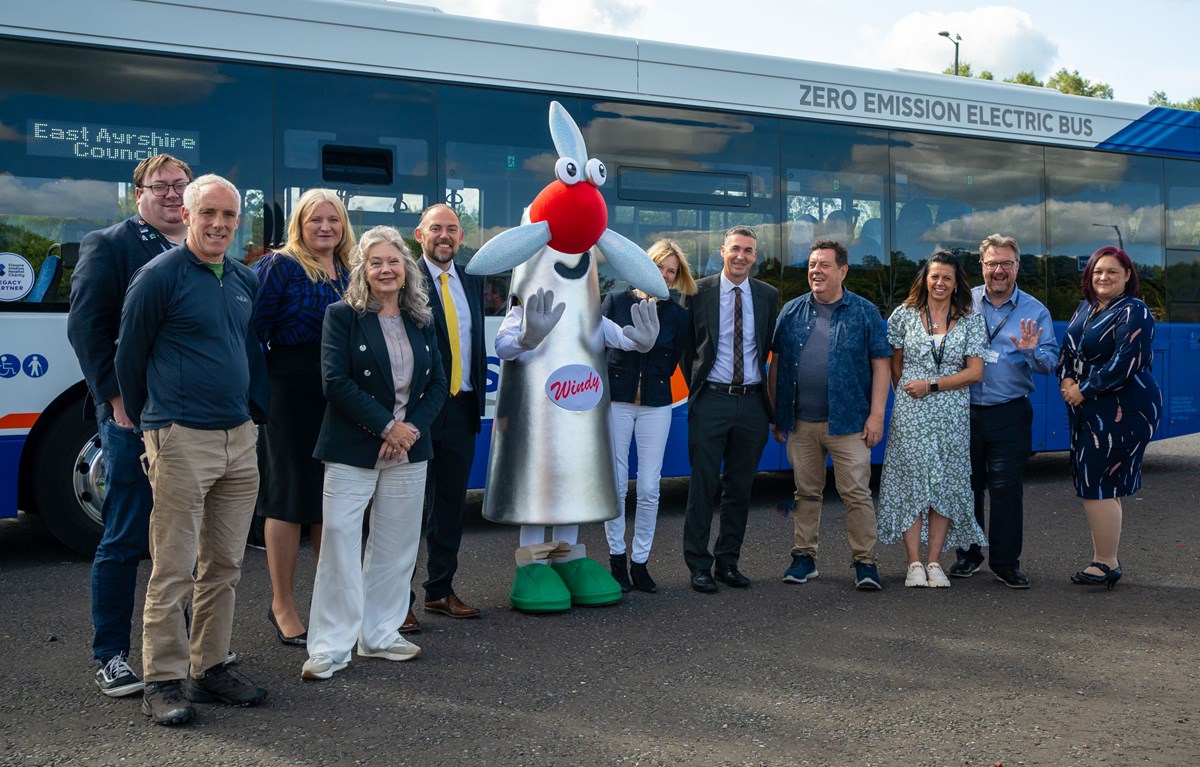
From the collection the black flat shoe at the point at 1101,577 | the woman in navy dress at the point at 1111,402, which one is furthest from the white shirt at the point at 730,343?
the black flat shoe at the point at 1101,577

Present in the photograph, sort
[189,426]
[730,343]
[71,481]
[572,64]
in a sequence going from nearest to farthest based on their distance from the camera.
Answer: [189,426], [730,343], [71,481], [572,64]

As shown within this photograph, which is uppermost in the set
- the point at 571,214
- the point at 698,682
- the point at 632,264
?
the point at 571,214

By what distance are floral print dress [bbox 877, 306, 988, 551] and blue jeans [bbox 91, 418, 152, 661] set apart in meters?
3.80

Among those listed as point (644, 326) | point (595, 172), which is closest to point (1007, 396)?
point (644, 326)

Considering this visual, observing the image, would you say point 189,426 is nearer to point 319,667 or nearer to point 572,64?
point 319,667

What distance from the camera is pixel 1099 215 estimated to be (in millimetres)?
9992

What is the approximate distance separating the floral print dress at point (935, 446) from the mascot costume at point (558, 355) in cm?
164

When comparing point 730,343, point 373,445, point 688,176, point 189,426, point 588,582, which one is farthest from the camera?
point 688,176

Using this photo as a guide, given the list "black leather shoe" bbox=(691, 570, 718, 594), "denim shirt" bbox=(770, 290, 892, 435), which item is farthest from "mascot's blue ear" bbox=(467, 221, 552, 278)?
"black leather shoe" bbox=(691, 570, 718, 594)

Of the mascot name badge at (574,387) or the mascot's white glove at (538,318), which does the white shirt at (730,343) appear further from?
the mascot's white glove at (538,318)

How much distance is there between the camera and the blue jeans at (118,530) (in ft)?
13.4

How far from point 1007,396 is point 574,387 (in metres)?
2.51

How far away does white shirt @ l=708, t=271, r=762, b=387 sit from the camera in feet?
19.3

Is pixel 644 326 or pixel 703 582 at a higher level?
pixel 644 326
